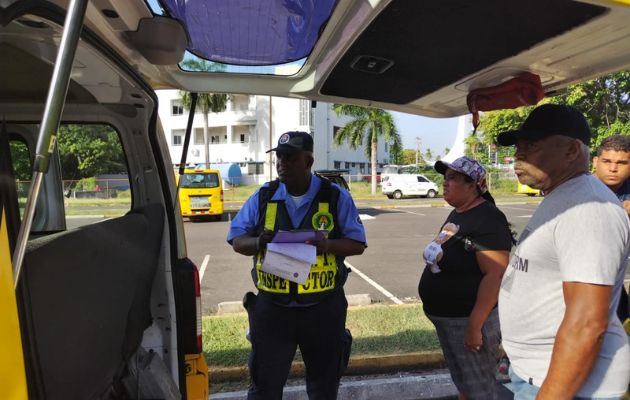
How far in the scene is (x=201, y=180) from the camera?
16234 mm

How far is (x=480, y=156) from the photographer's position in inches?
1253

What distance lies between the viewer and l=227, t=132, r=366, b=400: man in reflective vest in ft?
8.52

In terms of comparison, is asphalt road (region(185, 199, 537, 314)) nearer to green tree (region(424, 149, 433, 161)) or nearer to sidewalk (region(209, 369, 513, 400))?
sidewalk (region(209, 369, 513, 400))

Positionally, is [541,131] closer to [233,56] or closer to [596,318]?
[596,318]

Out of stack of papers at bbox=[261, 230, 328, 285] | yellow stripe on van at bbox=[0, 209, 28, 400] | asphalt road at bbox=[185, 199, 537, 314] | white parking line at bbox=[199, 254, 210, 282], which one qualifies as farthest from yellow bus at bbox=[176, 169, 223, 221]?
yellow stripe on van at bbox=[0, 209, 28, 400]

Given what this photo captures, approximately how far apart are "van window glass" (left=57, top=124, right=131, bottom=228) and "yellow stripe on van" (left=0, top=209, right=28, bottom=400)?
1.34 meters

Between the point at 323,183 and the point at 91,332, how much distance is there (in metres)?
1.64

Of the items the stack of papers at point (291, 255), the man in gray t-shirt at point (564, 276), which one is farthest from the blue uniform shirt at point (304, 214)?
the man in gray t-shirt at point (564, 276)

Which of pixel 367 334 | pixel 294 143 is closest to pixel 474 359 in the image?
pixel 294 143

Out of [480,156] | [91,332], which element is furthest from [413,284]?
[480,156]

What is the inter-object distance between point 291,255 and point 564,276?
1.38 metres

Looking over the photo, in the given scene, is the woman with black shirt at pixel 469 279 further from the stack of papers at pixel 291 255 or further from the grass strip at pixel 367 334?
the grass strip at pixel 367 334

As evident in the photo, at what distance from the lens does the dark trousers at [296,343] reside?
8.53 feet

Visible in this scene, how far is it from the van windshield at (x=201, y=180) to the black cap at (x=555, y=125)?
15.1 meters
